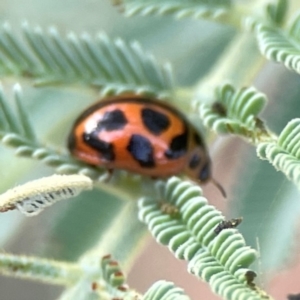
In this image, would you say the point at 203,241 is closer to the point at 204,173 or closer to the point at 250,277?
the point at 250,277

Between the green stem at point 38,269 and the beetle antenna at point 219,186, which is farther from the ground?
the beetle antenna at point 219,186

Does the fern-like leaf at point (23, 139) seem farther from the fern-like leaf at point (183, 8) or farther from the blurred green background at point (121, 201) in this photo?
the fern-like leaf at point (183, 8)

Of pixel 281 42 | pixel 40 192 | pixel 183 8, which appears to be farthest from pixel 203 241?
pixel 183 8

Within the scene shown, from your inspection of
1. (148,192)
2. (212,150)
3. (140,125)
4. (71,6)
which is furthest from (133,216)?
(71,6)

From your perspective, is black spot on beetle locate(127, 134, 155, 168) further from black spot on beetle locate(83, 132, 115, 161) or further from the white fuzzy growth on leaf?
the white fuzzy growth on leaf

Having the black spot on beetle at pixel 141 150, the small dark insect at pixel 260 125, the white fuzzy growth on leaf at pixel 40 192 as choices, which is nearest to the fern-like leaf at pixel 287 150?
the small dark insect at pixel 260 125

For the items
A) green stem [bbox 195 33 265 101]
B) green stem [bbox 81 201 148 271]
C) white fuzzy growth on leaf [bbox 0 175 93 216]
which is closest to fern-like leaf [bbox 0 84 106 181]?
green stem [bbox 81 201 148 271]
